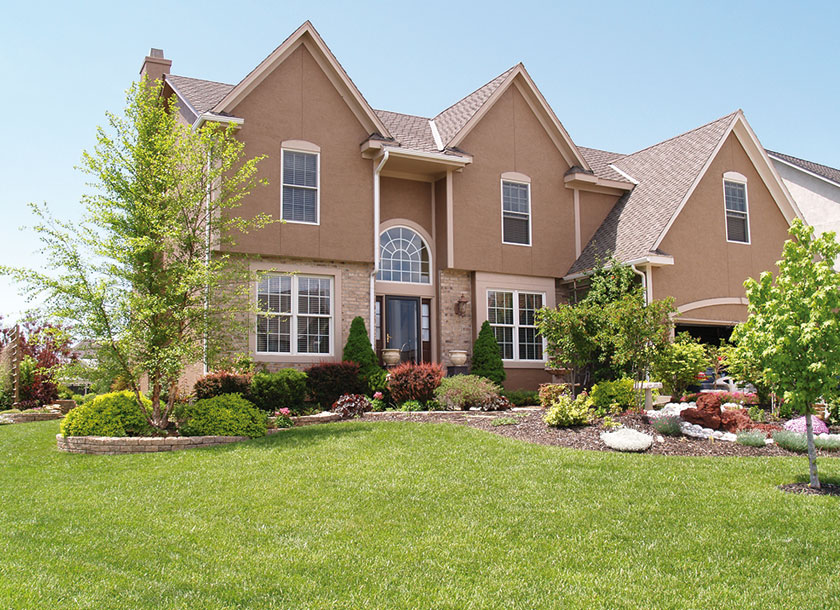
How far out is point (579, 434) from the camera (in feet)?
35.9

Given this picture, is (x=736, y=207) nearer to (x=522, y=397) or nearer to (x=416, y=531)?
(x=522, y=397)

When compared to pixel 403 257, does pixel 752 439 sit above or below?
below

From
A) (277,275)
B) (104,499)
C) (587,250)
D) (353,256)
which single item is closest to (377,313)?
(353,256)

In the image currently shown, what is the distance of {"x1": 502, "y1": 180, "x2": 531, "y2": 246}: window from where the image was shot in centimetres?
1862

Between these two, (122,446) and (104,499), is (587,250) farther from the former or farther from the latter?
(104,499)

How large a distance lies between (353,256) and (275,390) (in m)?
4.11

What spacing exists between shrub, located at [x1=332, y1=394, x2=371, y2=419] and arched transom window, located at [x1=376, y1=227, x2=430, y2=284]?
173 inches

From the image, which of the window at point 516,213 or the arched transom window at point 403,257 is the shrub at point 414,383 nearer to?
the arched transom window at point 403,257

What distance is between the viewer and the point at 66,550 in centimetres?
573

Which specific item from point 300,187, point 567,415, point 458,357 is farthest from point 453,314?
point 567,415

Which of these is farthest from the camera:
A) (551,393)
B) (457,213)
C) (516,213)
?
(516,213)

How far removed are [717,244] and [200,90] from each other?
13.7 metres

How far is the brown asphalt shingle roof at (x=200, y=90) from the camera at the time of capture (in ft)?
53.0

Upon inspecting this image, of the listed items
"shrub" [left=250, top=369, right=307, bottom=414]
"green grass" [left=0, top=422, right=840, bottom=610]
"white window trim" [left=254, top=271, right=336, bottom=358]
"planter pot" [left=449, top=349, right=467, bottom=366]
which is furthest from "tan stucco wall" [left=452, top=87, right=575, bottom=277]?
"green grass" [left=0, top=422, right=840, bottom=610]
